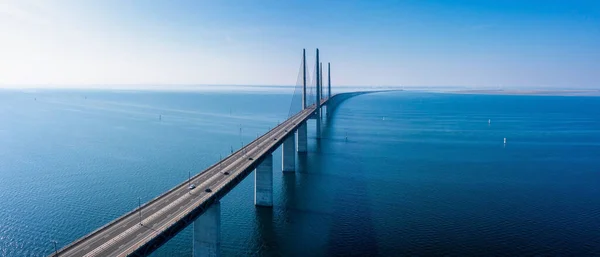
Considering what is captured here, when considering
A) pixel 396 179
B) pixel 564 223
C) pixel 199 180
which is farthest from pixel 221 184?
pixel 564 223

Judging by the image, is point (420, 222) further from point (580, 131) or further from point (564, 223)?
point (580, 131)

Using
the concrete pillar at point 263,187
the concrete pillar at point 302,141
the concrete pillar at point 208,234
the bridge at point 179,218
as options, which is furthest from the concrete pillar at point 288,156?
the concrete pillar at point 208,234

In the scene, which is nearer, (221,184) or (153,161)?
(221,184)

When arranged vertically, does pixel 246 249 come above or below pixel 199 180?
below

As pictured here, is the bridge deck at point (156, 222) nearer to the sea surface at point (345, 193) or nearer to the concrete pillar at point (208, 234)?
the concrete pillar at point (208, 234)

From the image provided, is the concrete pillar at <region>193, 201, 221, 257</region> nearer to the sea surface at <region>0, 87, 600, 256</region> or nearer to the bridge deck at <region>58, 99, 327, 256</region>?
the bridge deck at <region>58, 99, 327, 256</region>

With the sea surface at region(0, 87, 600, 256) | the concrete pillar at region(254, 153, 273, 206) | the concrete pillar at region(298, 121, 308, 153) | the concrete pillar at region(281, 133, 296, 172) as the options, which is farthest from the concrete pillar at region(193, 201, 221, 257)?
the concrete pillar at region(298, 121, 308, 153)

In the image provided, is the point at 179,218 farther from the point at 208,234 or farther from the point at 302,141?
the point at 302,141

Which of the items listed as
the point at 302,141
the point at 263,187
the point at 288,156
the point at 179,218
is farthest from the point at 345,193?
the point at 302,141
